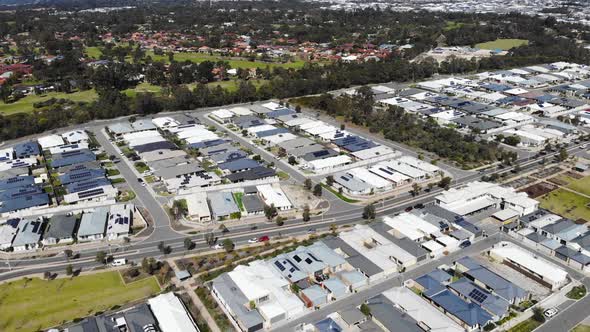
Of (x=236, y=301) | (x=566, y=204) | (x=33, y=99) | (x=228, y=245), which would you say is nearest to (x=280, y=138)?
(x=228, y=245)

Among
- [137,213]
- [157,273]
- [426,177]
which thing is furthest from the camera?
[426,177]

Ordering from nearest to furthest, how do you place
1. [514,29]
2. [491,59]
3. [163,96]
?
1. [163,96]
2. [491,59]
3. [514,29]

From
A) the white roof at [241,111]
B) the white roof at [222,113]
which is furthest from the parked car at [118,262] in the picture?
the white roof at [241,111]

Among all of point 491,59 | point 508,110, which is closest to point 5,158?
point 508,110

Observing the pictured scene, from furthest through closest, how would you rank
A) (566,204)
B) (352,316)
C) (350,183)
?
(350,183) → (566,204) → (352,316)

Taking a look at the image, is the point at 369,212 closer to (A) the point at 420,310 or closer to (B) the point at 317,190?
Answer: (B) the point at 317,190

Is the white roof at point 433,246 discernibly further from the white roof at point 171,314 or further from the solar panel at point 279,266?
the white roof at point 171,314

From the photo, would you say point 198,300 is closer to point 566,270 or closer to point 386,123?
point 566,270

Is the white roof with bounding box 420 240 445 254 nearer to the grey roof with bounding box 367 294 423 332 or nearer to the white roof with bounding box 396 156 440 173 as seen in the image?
the grey roof with bounding box 367 294 423 332
